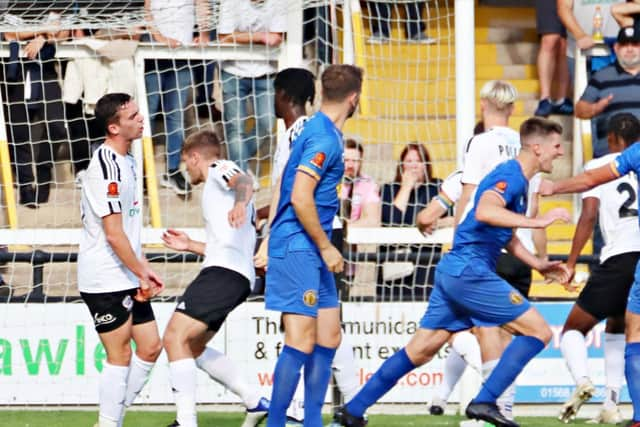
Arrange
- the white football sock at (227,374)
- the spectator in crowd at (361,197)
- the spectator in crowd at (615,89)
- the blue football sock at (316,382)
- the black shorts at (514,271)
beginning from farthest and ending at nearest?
1. the spectator in crowd at (615,89)
2. the spectator in crowd at (361,197)
3. the black shorts at (514,271)
4. the white football sock at (227,374)
5. the blue football sock at (316,382)

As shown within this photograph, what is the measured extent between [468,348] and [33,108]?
463 centimetres

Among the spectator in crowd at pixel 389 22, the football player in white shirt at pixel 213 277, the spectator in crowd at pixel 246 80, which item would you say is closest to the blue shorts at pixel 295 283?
the football player in white shirt at pixel 213 277

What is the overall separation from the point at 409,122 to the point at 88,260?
4975 mm

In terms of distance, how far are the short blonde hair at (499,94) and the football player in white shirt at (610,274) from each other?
931 mm

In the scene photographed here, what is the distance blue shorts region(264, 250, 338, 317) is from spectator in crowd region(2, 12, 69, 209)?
183 inches

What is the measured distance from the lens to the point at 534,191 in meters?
8.78

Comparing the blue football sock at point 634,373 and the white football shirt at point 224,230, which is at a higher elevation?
the white football shirt at point 224,230

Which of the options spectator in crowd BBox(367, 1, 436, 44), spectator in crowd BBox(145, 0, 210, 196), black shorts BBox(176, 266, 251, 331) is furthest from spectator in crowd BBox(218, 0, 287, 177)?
black shorts BBox(176, 266, 251, 331)

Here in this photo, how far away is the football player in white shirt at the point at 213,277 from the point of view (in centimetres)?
814

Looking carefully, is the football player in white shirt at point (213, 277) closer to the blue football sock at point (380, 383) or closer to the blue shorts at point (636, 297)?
the blue football sock at point (380, 383)

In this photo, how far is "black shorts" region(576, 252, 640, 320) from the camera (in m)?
9.33

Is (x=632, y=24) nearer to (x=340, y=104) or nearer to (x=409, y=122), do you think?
(x=409, y=122)

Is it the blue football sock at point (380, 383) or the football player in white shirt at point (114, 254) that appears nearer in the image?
the football player in white shirt at point (114, 254)

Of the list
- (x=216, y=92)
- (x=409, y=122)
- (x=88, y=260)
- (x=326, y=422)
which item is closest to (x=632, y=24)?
(x=409, y=122)
